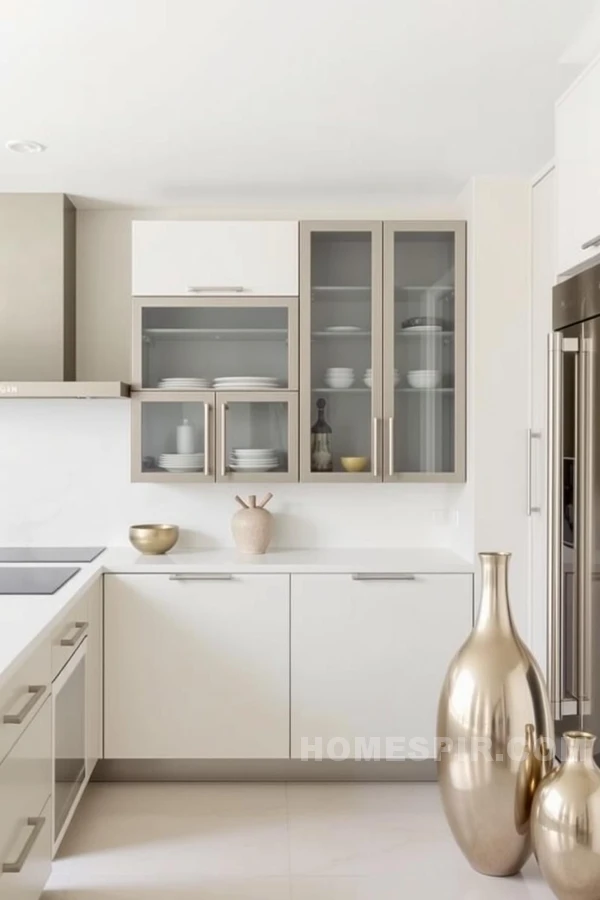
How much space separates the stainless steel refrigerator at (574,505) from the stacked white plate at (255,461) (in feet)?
5.12

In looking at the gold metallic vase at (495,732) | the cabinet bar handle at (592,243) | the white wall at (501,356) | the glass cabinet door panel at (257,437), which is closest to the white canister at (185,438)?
the glass cabinet door panel at (257,437)

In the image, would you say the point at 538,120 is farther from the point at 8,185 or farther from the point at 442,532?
the point at 8,185

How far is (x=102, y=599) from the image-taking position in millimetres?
3145

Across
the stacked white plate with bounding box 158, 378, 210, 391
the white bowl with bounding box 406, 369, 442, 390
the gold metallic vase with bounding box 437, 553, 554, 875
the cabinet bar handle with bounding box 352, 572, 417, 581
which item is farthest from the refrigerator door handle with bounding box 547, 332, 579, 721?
the stacked white plate with bounding box 158, 378, 210, 391

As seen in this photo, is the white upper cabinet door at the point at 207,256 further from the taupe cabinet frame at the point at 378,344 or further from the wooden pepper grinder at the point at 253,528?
the wooden pepper grinder at the point at 253,528

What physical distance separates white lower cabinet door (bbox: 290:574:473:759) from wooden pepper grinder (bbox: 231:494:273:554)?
33 cm

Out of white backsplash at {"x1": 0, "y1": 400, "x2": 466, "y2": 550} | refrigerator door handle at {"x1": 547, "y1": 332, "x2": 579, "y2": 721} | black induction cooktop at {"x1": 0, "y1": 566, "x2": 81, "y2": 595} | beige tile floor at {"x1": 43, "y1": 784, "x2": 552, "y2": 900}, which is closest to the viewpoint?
refrigerator door handle at {"x1": 547, "y1": 332, "x2": 579, "y2": 721}

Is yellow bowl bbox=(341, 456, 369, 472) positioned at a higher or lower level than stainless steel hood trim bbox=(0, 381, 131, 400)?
lower

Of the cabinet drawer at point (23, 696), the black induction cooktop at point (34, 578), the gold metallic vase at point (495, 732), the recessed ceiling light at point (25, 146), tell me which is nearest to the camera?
the cabinet drawer at point (23, 696)

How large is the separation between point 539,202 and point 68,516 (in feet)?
7.61

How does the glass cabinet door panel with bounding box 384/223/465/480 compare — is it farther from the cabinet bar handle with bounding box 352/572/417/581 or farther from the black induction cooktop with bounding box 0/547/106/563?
the black induction cooktop with bounding box 0/547/106/563

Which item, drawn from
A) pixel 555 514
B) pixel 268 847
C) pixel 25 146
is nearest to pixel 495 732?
pixel 555 514

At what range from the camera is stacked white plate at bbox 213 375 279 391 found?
11.2ft

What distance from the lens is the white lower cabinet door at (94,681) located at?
9.70 feet
